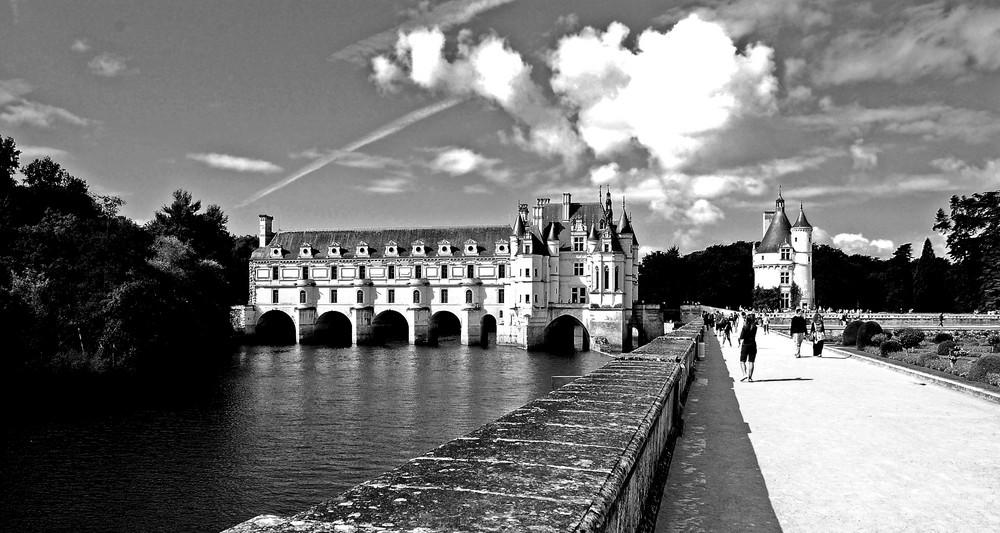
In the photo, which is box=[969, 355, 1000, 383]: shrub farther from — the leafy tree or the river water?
the leafy tree

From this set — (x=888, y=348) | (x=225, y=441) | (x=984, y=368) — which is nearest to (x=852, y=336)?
(x=888, y=348)

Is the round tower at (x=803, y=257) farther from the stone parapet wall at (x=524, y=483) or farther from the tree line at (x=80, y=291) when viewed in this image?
the stone parapet wall at (x=524, y=483)

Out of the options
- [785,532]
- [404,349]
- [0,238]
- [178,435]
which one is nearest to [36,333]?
[0,238]

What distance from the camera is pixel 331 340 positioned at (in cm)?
7144

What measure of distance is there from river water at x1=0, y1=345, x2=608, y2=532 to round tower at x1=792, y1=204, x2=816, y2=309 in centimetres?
4895

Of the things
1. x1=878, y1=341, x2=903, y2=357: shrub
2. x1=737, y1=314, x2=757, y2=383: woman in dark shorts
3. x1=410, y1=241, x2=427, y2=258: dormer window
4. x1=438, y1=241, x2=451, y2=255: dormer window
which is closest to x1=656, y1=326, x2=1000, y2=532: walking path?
x1=737, y1=314, x2=757, y2=383: woman in dark shorts

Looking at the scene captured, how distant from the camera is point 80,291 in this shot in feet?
116

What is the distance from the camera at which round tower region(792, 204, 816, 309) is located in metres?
78.3

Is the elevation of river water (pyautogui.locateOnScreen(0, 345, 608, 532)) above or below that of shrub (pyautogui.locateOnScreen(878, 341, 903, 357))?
below

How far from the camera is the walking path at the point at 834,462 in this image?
243 inches

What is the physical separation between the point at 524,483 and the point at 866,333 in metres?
31.7

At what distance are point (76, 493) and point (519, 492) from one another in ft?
63.7

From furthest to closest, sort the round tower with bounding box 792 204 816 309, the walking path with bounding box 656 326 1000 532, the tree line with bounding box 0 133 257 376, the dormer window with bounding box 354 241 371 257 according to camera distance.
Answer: the round tower with bounding box 792 204 816 309, the dormer window with bounding box 354 241 371 257, the tree line with bounding box 0 133 257 376, the walking path with bounding box 656 326 1000 532

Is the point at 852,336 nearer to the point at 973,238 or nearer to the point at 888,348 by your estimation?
the point at 888,348
